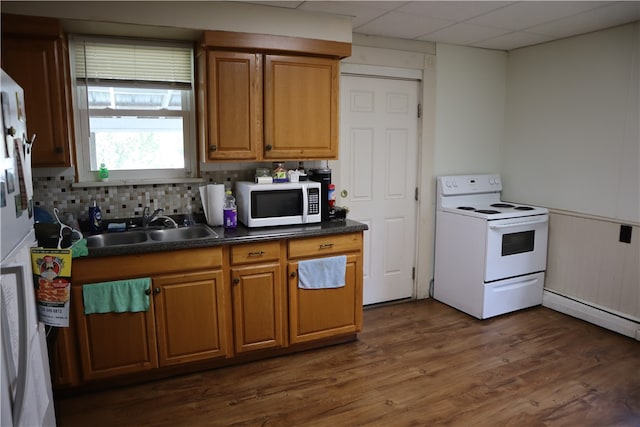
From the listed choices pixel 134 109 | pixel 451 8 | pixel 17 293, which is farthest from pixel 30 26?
pixel 451 8

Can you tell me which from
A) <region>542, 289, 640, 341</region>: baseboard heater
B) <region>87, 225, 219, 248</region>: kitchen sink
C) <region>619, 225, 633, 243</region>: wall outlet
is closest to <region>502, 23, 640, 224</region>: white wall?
<region>619, 225, 633, 243</region>: wall outlet

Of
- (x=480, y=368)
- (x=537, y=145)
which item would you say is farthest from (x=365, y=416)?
(x=537, y=145)

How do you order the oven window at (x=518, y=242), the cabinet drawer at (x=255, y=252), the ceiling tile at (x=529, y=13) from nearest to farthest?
the cabinet drawer at (x=255, y=252) → the ceiling tile at (x=529, y=13) → the oven window at (x=518, y=242)

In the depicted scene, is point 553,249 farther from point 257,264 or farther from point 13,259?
point 13,259

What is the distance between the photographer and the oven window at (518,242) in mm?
3703

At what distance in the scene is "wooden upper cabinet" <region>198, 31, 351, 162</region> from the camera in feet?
9.50

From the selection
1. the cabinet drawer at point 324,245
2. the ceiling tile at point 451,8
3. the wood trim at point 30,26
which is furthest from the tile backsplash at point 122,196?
the ceiling tile at point 451,8

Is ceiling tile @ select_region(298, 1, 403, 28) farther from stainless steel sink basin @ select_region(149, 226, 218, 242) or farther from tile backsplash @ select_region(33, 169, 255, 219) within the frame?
stainless steel sink basin @ select_region(149, 226, 218, 242)

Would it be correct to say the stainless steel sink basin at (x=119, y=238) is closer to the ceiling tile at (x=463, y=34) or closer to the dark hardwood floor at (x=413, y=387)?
the dark hardwood floor at (x=413, y=387)

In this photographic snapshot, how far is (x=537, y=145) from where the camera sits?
13.3ft

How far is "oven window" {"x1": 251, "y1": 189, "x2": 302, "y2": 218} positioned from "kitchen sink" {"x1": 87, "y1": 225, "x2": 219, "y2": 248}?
330 mm

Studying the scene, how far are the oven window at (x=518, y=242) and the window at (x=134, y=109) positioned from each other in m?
2.54

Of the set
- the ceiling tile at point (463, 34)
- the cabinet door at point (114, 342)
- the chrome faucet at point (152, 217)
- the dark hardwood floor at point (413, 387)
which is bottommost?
the dark hardwood floor at point (413, 387)

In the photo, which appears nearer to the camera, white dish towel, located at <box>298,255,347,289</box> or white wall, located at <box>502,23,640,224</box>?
white dish towel, located at <box>298,255,347,289</box>
